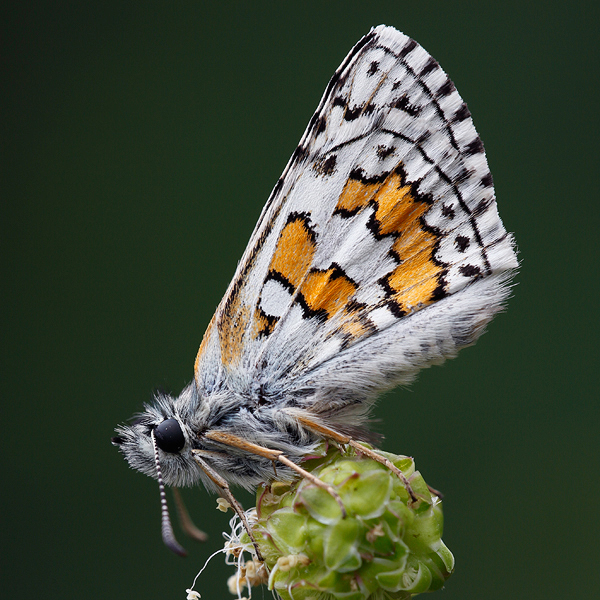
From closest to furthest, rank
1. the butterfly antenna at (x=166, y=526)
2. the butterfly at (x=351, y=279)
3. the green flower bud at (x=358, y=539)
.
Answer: the green flower bud at (x=358, y=539), the butterfly antenna at (x=166, y=526), the butterfly at (x=351, y=279)

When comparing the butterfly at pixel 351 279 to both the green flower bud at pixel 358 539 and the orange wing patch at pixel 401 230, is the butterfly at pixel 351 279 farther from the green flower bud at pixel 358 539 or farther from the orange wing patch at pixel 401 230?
the green flower bud at pixel 358 539

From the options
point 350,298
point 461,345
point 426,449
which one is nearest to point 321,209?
point 350,298

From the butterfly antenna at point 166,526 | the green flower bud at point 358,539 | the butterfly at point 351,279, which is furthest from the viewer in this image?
the butterfly at point 351,279

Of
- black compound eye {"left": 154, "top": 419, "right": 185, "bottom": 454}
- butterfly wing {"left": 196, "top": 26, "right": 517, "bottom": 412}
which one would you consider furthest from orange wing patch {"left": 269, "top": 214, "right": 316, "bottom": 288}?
black compound eye {"left": 154, "top": 419, "right": 185, "bottom": 454}

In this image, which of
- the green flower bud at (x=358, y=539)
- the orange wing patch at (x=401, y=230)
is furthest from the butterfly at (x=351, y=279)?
the green flower bud at (x=358, y=539)

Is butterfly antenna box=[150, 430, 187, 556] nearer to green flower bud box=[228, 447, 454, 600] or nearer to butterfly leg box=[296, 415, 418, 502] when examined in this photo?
green flower bud box=[228, 447, 454, 600]

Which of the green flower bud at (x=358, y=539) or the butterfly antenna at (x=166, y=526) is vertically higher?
the butterfly antenna at (x=166, y=526)
